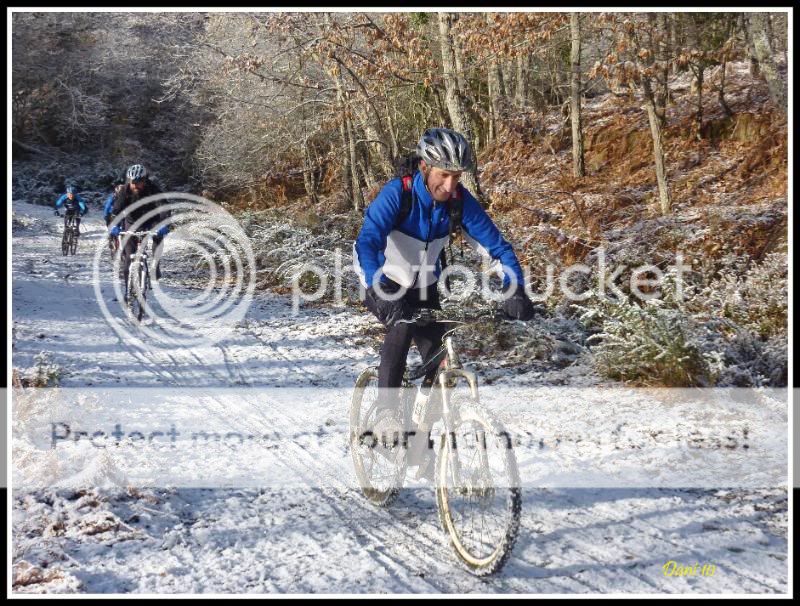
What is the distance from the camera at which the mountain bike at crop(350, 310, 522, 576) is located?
361 centimetres

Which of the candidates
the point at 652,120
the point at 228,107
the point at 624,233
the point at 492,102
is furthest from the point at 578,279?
the point at 228,107

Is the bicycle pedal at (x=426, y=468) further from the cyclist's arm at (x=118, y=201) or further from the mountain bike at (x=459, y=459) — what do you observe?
the cyclist's arm at (x=118, y=201)

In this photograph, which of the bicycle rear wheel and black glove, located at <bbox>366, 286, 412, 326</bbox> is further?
the bicycle rear wheel

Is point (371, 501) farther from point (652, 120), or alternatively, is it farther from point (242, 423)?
point (652, 120)

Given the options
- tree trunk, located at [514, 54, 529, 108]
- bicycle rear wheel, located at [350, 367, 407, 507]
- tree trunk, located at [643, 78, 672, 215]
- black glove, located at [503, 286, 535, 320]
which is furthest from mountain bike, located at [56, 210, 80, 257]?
black glove, located at [503, 286, 535, 320]

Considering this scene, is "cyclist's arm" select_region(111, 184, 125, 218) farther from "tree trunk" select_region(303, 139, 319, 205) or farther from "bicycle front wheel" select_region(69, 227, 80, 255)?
"tree trunk" select_region(303, 139, 319, 205)

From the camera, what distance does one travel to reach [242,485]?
5168mm

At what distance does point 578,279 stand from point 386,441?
22.2 ft

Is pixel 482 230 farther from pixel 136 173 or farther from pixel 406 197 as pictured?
pixel 136 173

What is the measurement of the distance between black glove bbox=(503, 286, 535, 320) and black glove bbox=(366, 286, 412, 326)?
639 mm

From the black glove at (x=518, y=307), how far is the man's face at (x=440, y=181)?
0.89m

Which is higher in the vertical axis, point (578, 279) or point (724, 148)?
point (724, 148)

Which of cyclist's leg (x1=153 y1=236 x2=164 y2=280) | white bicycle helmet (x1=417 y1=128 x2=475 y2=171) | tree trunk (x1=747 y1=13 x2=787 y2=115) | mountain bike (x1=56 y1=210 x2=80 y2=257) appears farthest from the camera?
mountain bike (x1=56 y1=210 x2=80 y2=257)

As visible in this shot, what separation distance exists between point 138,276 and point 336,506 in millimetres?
7693
